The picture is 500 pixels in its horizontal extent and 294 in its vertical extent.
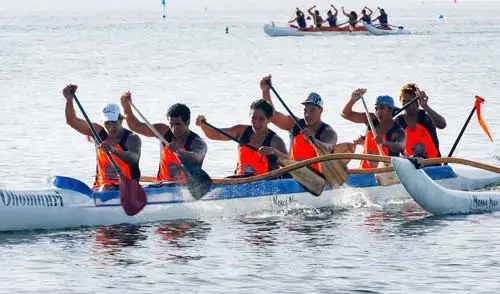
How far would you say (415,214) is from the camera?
71.0ft

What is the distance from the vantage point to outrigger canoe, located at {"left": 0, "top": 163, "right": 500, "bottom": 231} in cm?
1883

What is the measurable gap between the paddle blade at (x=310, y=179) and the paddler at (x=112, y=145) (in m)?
2.73

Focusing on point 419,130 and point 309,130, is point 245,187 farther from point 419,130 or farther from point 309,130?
point 419,130

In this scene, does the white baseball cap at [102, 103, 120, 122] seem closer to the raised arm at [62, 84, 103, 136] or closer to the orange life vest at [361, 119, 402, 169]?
the raised arm at [62, 84, 103, 136]

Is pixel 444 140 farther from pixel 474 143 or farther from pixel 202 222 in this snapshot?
pixel 202 222

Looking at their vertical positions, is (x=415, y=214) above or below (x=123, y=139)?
below

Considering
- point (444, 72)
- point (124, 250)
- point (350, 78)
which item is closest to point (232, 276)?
point (124, 250)

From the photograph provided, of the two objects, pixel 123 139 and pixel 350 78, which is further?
pixel 350 78

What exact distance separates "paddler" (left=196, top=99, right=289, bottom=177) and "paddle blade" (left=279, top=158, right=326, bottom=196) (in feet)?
1.20

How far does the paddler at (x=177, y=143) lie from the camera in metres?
19.8

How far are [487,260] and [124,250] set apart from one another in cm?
479

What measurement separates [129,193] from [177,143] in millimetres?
1262

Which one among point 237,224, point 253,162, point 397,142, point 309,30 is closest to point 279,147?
point 253,162

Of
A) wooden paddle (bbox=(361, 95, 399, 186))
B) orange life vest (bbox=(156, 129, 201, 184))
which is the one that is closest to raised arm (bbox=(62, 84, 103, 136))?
orange life vest (bbox=(156, 129, 201, 184))
